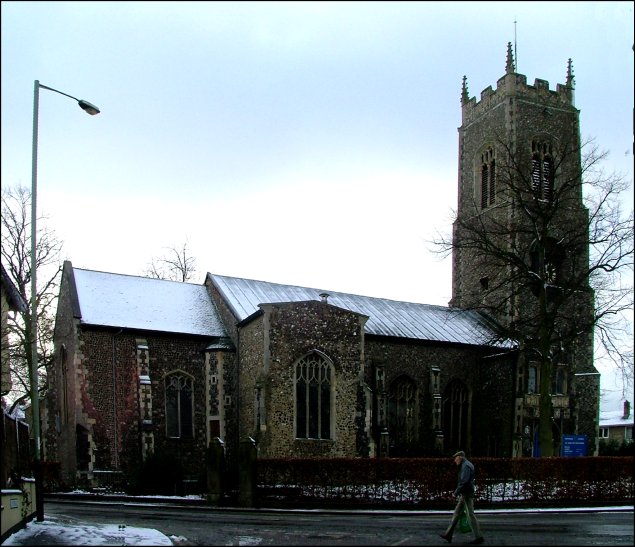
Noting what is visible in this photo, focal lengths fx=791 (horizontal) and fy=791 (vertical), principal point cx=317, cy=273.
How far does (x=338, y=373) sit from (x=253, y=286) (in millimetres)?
8100

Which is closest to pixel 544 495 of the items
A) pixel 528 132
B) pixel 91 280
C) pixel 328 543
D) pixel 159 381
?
pixel 328 543

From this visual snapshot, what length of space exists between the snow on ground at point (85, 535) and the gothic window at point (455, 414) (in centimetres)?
2189

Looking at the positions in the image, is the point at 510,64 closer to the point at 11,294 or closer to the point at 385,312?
the point at 385,312

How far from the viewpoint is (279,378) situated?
28.1m

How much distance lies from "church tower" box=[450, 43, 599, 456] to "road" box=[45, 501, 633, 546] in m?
15.4

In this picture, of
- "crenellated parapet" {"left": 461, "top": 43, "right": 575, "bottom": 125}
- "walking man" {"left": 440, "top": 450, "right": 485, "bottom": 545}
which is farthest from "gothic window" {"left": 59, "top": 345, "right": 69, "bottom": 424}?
"crenellated parapet" {"left": 461, "top": 43, "right": 575, "bottom": 125}

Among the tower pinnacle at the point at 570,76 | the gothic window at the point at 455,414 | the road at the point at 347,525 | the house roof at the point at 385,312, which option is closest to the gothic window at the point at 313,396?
the house roof at the point at 385,312

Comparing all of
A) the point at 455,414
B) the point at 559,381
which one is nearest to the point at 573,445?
the point at 559,381

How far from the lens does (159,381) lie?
1172 inches

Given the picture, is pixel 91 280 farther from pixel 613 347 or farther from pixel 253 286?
pixel 613 347

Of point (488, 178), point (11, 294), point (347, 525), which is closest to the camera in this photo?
point (347, 525)

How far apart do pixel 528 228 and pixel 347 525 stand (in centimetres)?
2418

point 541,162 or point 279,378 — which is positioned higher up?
point 541,162

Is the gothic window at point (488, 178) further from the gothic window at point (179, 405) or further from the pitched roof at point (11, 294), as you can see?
the pitched roof at point (11, 294)
